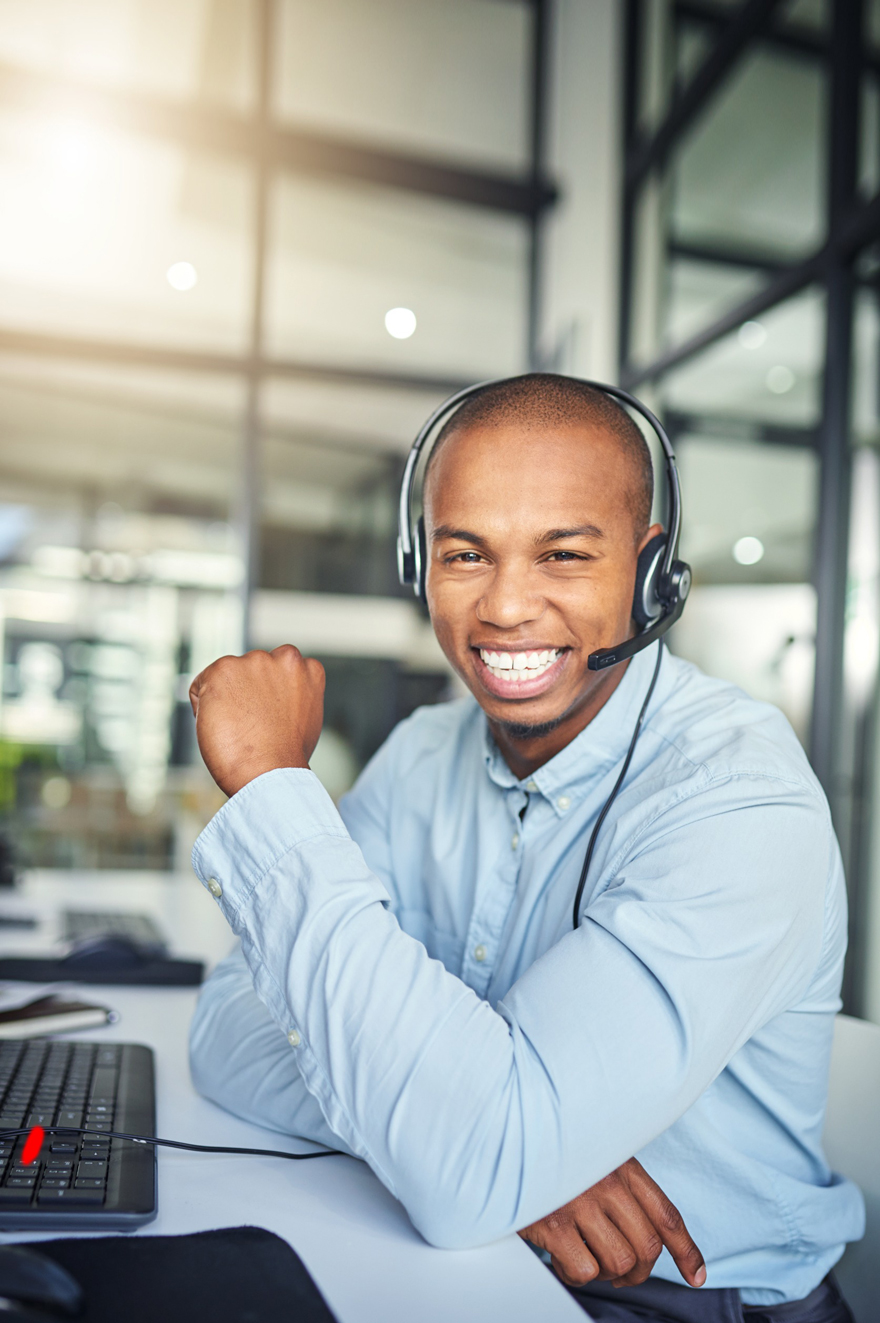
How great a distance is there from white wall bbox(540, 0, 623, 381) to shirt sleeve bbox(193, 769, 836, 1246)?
11.1 ft

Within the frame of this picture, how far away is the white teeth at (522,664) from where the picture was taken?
104 centimetres

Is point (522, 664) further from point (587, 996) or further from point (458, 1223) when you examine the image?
point (458, 1223)

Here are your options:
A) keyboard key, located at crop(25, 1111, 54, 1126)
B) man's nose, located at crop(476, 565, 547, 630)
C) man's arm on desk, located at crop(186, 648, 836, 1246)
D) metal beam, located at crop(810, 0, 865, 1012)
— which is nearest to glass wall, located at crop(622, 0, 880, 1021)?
metal beam, located at crop(810, 0, 865, 1012)

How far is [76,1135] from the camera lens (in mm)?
759

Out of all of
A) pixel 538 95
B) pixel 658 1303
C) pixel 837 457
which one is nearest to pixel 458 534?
pixel 658 1303

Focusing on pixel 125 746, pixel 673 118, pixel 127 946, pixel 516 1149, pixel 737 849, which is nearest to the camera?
pixel 516 1149

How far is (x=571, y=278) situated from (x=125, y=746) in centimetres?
252

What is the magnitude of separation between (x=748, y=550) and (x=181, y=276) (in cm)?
232

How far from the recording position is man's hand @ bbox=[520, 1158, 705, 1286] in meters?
0.74

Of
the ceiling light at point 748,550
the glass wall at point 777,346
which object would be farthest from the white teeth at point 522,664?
the ceiling light at point 748,550

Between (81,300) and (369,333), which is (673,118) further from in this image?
(81,300)

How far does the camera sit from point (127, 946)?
137cm

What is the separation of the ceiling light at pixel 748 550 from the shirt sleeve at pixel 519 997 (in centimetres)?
229

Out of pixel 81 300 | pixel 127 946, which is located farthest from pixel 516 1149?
pixel 81 300
